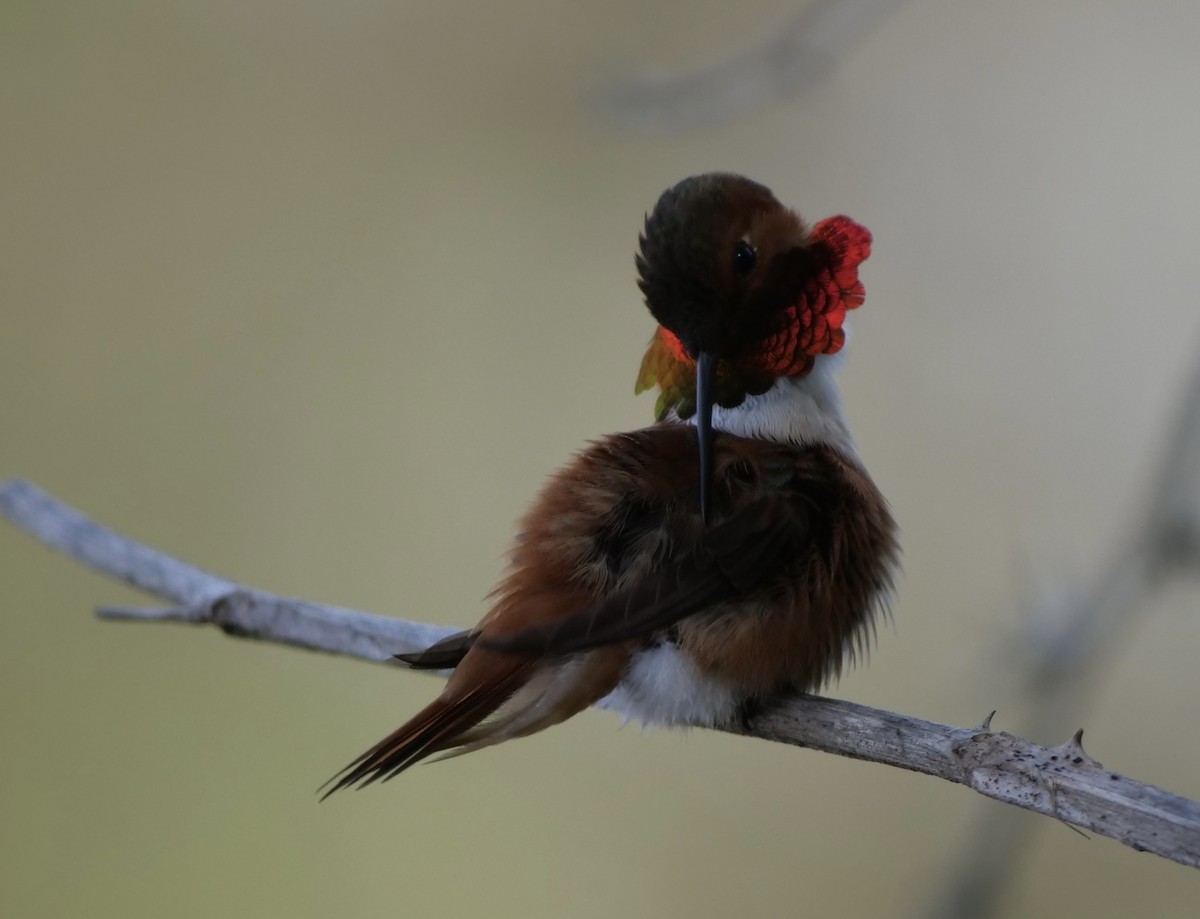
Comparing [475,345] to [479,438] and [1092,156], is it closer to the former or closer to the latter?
[479,438]

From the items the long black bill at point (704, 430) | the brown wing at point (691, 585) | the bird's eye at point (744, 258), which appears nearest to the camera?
the brown wing at point (691, 585)

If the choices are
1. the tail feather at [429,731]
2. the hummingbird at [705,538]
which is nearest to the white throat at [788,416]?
the hummingbird at [705,538]

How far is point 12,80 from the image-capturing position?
3.41 metres

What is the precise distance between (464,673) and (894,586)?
1.85 feet

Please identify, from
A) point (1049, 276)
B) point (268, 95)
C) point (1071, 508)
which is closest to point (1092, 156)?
point (1049, 276)

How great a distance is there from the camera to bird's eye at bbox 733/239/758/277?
140 centimetres

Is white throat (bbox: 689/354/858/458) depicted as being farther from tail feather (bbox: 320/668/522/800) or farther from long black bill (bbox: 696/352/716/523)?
tail feather (bbox: 320/668/522/800)

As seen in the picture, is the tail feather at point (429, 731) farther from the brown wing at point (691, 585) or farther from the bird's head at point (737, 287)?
the bird's head at point (737, 287)

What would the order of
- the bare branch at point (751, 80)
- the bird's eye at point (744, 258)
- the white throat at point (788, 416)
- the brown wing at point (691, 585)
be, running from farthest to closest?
the bare branch at point (751, 80), the white throat at point (788, 416), the bird's eye at point (744, 258), the brown wing at point (691, 585)

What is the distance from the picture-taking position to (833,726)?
1265 mm

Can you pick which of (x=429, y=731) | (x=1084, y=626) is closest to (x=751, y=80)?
(x=1084, y=626)

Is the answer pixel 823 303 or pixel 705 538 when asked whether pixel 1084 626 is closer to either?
pixel 823 303

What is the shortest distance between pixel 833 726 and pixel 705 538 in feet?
0.75

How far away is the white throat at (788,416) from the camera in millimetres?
1520
